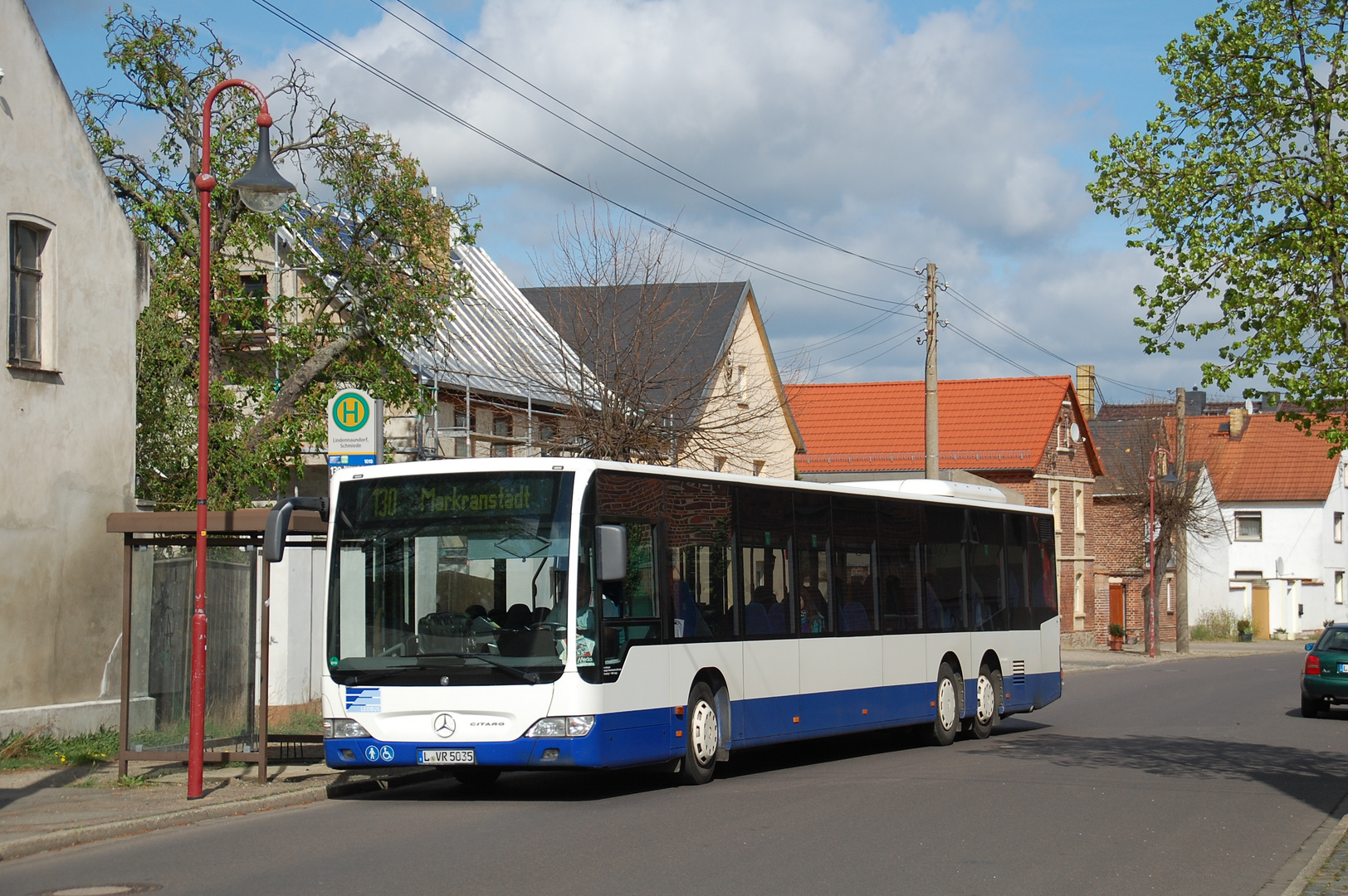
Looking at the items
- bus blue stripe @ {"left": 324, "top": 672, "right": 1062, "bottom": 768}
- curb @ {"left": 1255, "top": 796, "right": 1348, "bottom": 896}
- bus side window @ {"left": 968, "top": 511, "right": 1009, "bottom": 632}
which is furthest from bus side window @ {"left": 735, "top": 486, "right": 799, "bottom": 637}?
curb @ {"left": 1255, "top": 796, "right": 1348, "bottom": 896}

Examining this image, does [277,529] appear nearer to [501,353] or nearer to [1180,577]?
[501,353]

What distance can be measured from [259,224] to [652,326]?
28.4 ft

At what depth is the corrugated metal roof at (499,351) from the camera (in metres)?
30.3

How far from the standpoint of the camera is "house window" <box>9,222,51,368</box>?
16.2 meters

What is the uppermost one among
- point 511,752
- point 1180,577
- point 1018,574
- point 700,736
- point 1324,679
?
point 1018,574

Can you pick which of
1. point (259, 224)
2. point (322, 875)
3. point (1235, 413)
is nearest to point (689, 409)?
point (259, 224)

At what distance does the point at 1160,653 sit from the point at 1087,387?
78.4 ft

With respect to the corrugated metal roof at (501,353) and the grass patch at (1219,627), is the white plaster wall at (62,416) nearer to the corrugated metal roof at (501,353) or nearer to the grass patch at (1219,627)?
the corrugated metal roof at (501,353)

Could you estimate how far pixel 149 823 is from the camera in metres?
11.2

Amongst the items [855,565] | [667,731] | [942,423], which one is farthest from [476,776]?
[942,423]

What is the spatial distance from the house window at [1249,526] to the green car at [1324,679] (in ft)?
181

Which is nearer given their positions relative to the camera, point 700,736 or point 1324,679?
point 700,736

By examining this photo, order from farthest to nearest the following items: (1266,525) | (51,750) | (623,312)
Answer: (1266,525), (623,312), (51,750)

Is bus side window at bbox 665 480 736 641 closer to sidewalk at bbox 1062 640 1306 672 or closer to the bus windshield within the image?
the bus windshield
